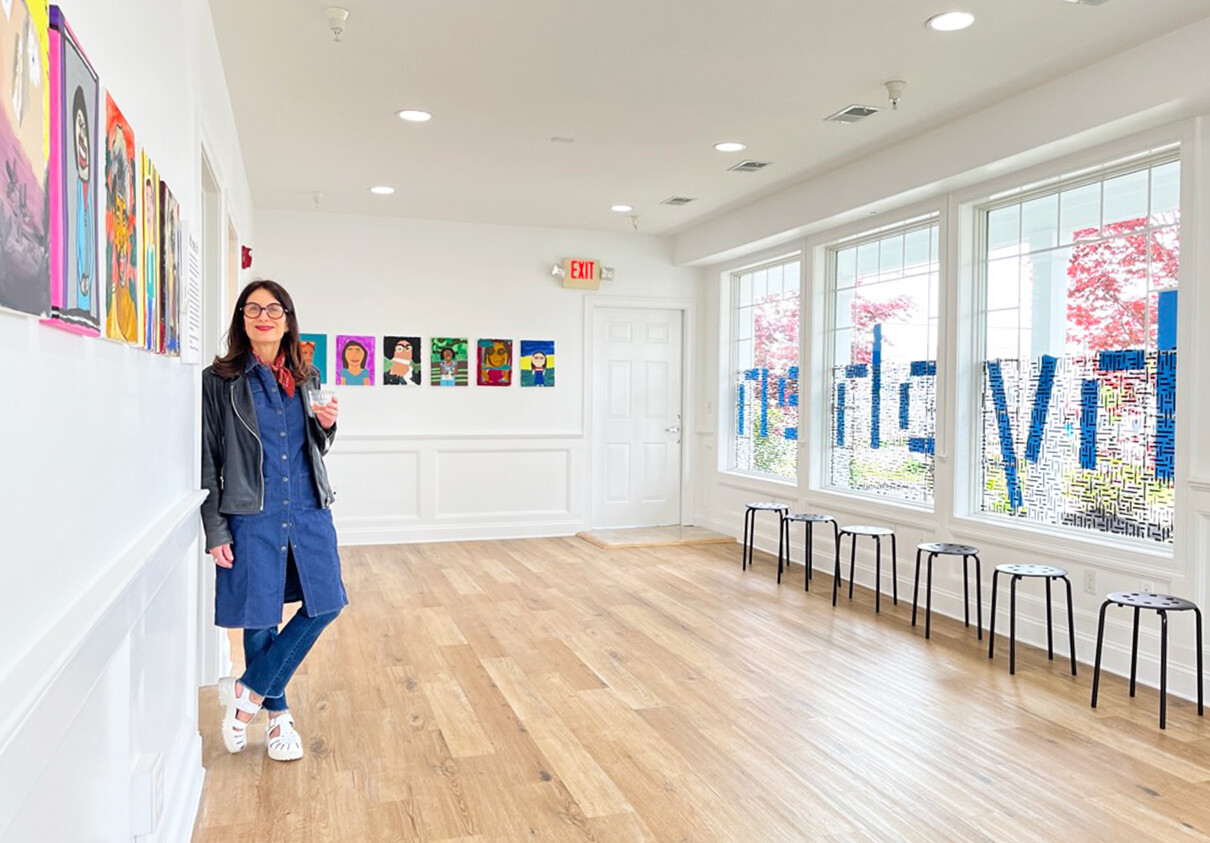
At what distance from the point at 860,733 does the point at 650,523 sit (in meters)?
5.04

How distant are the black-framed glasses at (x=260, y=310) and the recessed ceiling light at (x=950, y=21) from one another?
2615mm

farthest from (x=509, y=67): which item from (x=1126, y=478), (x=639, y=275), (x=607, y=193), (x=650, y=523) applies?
(x=650, y=523)

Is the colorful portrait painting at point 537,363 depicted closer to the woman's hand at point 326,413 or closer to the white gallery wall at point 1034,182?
the white gallery wall at point 1034,182

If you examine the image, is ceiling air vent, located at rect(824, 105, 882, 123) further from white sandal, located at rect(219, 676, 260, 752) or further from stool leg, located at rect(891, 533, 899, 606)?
white sandal, located at rect(219, 676, 260, 752)

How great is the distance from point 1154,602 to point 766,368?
411 cm

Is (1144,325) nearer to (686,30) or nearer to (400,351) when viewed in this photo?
(686,30)

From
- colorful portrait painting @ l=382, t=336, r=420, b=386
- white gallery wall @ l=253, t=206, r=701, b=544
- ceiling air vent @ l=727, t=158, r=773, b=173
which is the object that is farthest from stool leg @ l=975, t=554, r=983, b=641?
colorful portrait painting @ l=382, t=336, r=420, b=386

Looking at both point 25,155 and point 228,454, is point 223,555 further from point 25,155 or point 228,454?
point 25,155

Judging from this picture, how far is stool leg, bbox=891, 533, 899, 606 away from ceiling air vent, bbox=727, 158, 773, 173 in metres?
2.38

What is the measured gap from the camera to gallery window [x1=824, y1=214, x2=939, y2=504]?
18.2ft

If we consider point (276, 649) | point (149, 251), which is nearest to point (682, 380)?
point (276, 649)

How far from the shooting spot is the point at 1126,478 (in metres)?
4.25

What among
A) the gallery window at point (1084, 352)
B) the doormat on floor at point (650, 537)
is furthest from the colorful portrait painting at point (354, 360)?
the gallery window at point (1084, 352)

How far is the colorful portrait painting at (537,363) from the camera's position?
788cm
